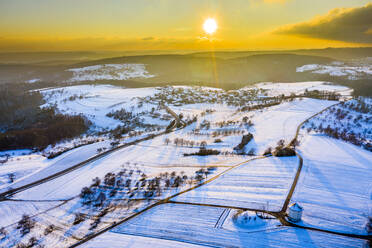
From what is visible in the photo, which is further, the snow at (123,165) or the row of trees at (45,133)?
the row of trees at (45,133)

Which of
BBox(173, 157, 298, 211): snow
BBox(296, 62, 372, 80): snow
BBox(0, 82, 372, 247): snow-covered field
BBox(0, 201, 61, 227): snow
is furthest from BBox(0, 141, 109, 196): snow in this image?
BBox(296, 62, 372, 80): snow

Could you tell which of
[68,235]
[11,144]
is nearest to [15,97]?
[11,144]

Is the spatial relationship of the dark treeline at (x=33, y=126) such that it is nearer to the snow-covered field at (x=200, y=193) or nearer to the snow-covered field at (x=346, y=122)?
the snow-covered field at (x=200, y=193)

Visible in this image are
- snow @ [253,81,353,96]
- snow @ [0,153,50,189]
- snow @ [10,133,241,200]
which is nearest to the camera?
snow @ [10,133,241,200]

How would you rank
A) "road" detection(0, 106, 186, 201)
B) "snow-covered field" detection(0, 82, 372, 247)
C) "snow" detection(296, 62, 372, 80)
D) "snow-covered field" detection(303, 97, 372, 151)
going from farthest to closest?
"snow" detection(296, 62, 372, 80)
"snow-covered field" detection(303, 97, 372, 151)
"road" detection(0, 106, 186, 201)
"snow-covered field" detection(0, 82, 372, 247)

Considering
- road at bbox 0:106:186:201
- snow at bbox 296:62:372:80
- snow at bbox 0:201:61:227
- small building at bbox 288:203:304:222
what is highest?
snow at bbox 296:62:372:80

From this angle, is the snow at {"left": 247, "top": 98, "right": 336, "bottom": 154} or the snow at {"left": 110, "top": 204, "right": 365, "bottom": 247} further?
the snow at {"left": 247, "top": 98, "right": 336, "bottom": 154}

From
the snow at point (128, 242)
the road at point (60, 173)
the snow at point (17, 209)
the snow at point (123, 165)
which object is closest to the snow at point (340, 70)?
the snow at point (123, 165)

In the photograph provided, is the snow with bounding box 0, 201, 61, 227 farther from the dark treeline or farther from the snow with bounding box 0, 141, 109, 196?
the dark treeline
